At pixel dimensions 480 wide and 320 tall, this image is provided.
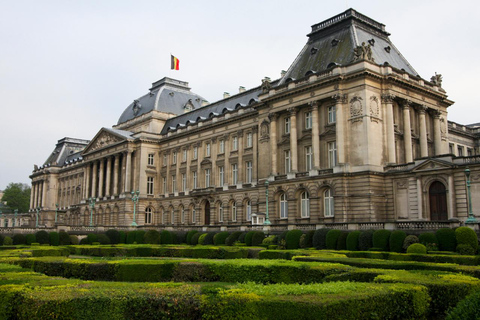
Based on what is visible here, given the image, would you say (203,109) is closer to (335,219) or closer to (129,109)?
(129,109)

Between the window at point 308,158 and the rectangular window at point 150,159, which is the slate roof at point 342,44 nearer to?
the window at point 308,158

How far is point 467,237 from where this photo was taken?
1104 inches

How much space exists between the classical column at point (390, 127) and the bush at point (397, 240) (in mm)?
15625

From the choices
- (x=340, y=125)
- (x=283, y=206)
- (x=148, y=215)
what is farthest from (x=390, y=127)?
(x=148, y=215)

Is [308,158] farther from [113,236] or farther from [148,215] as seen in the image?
[148,215]

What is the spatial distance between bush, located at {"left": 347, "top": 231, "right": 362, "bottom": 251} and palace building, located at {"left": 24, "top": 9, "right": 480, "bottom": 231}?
303 cm

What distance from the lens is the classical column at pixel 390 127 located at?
4594 centimetres

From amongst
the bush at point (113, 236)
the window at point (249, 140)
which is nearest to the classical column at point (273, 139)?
the window at point (249, 140)

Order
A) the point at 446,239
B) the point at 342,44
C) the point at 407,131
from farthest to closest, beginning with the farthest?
the point at 342,44
the point at 407,131
the point at 446,239

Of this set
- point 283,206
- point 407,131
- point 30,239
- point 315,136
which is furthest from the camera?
point 283,206

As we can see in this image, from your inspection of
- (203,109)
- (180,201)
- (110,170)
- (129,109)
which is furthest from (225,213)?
(129,109)

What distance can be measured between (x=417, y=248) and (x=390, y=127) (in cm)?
2057

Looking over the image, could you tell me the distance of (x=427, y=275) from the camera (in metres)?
14.0

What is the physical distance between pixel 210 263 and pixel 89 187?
77.0 metres
